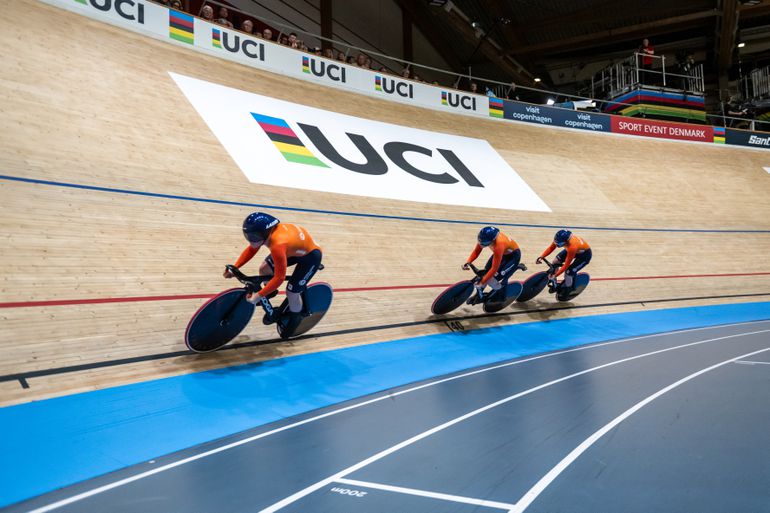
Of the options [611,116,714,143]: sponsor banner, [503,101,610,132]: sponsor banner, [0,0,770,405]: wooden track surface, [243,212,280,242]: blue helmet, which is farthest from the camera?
[611,116,714,143]: sponsor banner

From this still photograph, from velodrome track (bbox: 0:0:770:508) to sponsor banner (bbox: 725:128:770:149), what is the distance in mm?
4183

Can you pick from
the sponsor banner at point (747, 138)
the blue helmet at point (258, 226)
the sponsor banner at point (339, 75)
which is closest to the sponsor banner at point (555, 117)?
the sponsor banner at point (339, 75)

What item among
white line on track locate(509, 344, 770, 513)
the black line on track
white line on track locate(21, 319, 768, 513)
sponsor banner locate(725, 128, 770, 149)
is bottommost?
white line on track locate(509, 344, 770, 513)

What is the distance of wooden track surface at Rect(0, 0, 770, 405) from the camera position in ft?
13.6

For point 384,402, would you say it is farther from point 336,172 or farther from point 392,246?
point 336,172

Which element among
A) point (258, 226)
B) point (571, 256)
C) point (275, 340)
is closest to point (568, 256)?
point (571, 256)

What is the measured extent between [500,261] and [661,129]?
32.1 feet

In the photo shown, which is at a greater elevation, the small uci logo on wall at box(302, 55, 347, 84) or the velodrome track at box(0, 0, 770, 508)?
the small uci logo on wall at box(302, 55, 347, 84)

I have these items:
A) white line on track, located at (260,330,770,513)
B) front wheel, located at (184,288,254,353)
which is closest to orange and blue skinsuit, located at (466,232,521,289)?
white line on track, located at (260,330,770,513)

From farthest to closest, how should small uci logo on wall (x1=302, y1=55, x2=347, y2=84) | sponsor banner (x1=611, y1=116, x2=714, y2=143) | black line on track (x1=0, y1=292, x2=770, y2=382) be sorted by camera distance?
sponsor banner (x1=611, y1=116, x2=714, y2=143) → small uci logo on wall (x1=302, y1=55, x2=347, y2=84) → black line on track (x1=0, y1=292, x2=770, y2=382)

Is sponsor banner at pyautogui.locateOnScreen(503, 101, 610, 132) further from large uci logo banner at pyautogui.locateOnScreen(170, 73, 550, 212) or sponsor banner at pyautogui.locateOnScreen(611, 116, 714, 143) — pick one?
large uci logo banner at pyautogui.locateOnScreen(170, 73, 550, 212)

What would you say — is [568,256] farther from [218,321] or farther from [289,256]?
[218,321]

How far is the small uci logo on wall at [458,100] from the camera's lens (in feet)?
36.3

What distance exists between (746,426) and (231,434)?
9.99 ft
